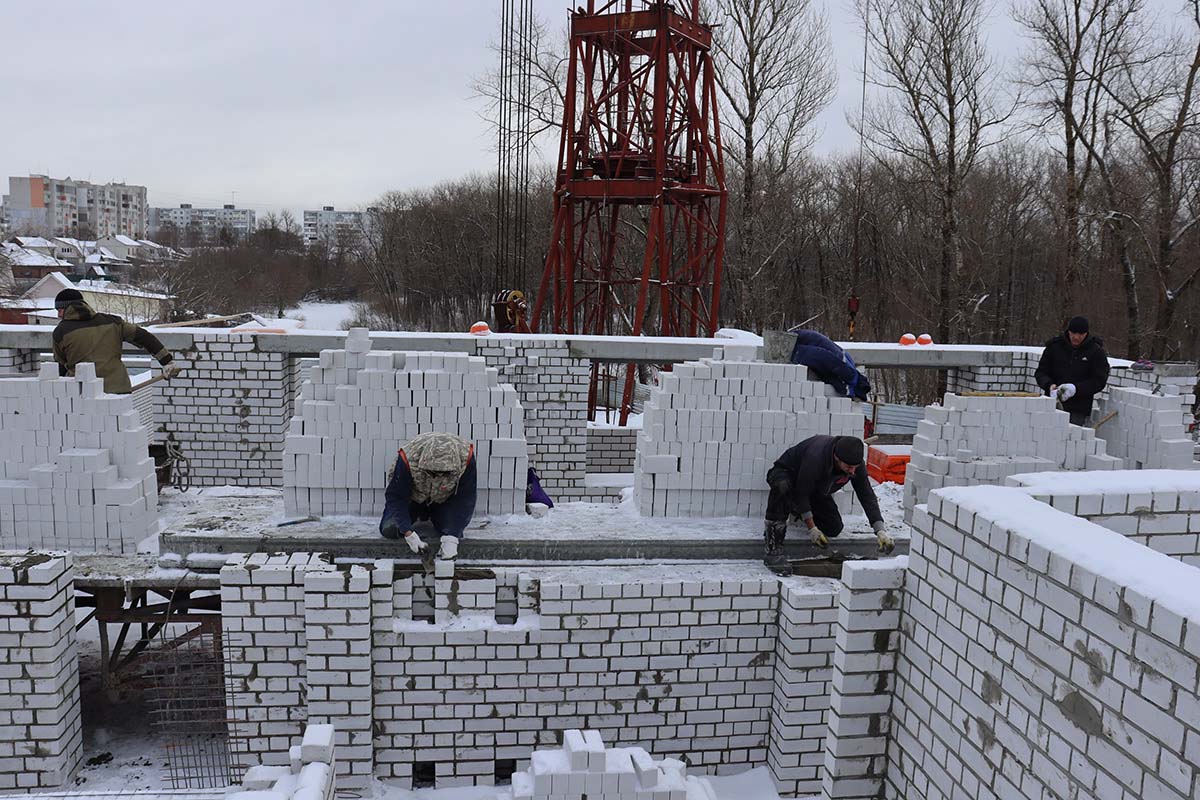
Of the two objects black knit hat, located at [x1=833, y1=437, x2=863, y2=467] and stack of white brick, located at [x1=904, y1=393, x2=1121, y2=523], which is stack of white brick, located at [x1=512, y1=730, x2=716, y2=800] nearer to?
black knit hat, located at [x1=833, y1=437, x2=863, y2=467]

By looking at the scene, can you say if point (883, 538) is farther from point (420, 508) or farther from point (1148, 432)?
point (1148, 432)

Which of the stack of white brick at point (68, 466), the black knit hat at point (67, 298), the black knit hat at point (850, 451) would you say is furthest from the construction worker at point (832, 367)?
the black knit hat at point (67, 298)

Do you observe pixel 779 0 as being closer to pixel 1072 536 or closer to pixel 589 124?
pixel 589 124

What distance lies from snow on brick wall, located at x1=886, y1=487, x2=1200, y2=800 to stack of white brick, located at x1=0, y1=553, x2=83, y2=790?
5.06m

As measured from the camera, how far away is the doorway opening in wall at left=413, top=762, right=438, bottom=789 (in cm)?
568

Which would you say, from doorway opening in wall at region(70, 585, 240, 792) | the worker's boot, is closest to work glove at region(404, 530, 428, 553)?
doorway opening in wall at region(70, 585, 240, 792)

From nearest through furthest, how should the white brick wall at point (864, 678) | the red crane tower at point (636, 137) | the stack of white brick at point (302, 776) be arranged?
the stack of white brick at point (302, 776) → the white brick wall at point (864, 678) → the red crane tower at point (636, 137)

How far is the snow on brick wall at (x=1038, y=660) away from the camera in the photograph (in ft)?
8.36

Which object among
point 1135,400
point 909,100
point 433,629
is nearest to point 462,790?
point 433,629

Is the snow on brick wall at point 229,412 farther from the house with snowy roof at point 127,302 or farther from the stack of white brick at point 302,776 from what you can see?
the house with snowy roof at point 127,302

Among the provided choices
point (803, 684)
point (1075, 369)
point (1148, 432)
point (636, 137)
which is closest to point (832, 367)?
point (803, 684)

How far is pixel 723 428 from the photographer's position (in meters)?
6.51

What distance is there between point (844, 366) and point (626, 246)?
67.3 ft

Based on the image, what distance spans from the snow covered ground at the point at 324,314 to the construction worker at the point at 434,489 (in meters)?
43.0
